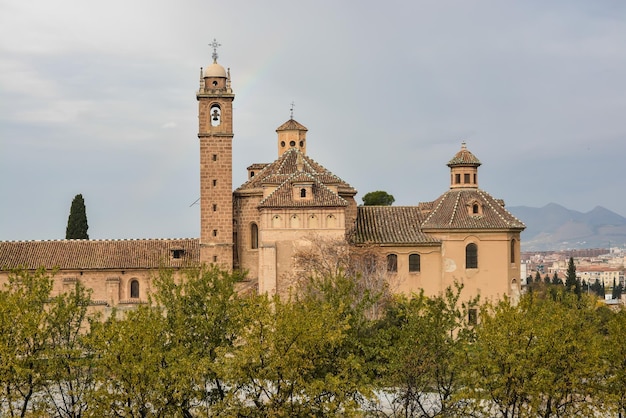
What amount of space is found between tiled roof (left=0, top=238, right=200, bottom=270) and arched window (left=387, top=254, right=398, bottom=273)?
13079 millimetres

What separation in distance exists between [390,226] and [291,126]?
12.9 meters

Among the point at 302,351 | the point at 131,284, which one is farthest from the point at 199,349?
the point at 131,284

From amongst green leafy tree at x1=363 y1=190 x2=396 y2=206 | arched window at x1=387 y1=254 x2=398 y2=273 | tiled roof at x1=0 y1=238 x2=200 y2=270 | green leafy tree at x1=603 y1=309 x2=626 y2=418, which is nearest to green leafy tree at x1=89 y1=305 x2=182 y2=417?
green leafy tree at x1=603 y1=309 x2=626 y2=418

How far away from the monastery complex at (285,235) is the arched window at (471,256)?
0.06 m

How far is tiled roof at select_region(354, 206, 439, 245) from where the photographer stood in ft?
172

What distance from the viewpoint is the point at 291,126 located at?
6284cm

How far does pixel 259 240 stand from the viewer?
170 feet

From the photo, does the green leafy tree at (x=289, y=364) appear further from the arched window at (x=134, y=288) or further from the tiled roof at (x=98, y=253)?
the arched window at (x=134, y=288)

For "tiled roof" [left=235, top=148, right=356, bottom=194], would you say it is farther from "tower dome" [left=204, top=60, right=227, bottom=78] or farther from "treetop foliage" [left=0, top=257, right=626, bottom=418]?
"treetop foliage" [left=0, top=257, right=626, bottom=418]

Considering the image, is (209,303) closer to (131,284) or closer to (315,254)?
(315,254)

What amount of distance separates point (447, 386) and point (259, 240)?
2272cm

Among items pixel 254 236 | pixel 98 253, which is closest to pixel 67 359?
Answer: pixel 254 236

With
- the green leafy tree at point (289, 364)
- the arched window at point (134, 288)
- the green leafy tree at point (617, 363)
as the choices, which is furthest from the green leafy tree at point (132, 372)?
the arched window at point (134, 288)

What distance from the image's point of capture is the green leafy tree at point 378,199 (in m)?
82.9
